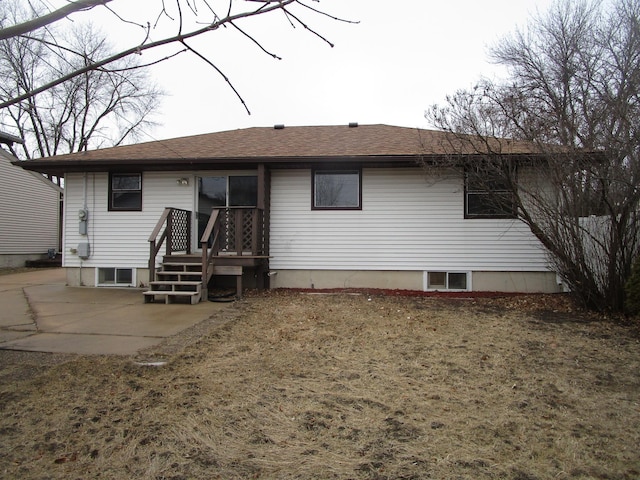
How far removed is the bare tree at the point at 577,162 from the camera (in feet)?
20.0

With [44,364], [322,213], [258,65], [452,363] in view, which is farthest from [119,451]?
[322,213]

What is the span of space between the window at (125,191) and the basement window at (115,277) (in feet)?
5.09

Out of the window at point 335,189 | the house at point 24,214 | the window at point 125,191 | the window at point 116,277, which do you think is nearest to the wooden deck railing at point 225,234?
the window at point 335,189

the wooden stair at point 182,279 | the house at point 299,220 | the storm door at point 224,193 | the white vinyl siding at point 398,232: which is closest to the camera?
the wooden stair at point 182,279

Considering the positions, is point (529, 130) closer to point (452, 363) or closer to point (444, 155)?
→ point (444, 155)

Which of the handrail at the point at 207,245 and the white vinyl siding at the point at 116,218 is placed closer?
the handrail at the point at 207,245

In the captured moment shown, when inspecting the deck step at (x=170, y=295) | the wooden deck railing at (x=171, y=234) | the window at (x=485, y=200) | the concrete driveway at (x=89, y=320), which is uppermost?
the window at (x=485, y=200)

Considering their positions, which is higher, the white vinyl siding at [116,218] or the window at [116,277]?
the white vinyl siding at [116,218]

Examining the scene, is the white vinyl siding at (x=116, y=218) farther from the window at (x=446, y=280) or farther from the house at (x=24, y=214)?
the house at (x=24, y=214)

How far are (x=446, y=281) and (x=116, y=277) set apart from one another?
806 cm

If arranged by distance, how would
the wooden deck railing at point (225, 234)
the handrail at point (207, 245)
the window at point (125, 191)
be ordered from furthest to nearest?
the window at point (125, 191) → the wooden deck railing at point (225, 234) → the handrail at point (207, 245)

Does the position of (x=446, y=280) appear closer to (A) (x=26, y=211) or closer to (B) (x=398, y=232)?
(B) (x=398, y=232)

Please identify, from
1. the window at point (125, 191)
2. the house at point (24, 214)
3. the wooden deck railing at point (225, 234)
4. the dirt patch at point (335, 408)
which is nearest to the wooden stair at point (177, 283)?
the wooden deck railing at point (225, 234)

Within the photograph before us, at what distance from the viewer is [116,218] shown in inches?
384
